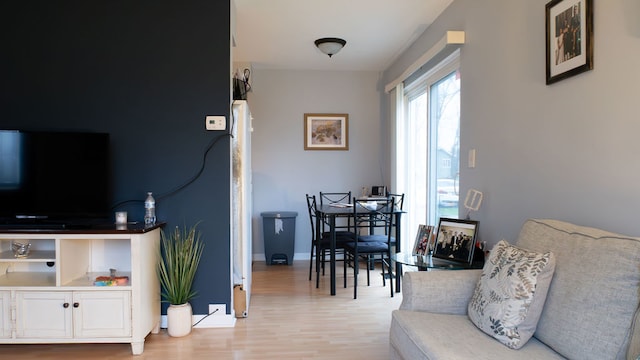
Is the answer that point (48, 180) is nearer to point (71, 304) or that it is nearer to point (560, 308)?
point (71, 304)

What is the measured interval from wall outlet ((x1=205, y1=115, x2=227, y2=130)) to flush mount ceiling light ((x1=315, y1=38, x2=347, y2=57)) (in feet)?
5.09

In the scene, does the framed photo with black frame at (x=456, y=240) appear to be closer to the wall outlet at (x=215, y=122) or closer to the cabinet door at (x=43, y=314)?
the wall outlet at (x=215, y=122)

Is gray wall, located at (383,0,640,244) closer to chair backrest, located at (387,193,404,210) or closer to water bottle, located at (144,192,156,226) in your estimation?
chair backrest, located at (387,193,404,210)

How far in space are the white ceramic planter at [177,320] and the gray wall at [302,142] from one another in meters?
2.32

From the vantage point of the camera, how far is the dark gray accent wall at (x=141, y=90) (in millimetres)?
2781

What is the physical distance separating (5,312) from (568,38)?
3496mm

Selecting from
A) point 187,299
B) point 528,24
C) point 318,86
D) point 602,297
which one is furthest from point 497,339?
point 318,86

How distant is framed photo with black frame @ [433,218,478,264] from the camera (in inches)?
94.7

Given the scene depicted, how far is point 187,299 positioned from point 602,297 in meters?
2.44

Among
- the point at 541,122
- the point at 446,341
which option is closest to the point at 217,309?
the point at 446,341

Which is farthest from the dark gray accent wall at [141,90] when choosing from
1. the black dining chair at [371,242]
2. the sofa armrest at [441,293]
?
the sofa armrest at [441,293]

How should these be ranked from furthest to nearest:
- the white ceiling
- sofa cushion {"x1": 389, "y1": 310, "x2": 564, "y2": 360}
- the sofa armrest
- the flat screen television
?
the white ceiling
the flat screen television
the sofa armrest
sofa cushion {"x1": 389, "y1": 310, "x2": 564, "y2": 360}

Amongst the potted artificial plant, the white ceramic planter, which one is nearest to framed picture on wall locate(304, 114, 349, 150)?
the potted artificial plant

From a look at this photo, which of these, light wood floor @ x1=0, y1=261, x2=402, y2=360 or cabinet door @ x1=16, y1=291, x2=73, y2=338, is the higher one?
cabinet door @ x1=16, y1=291, x2=73, y2=338
